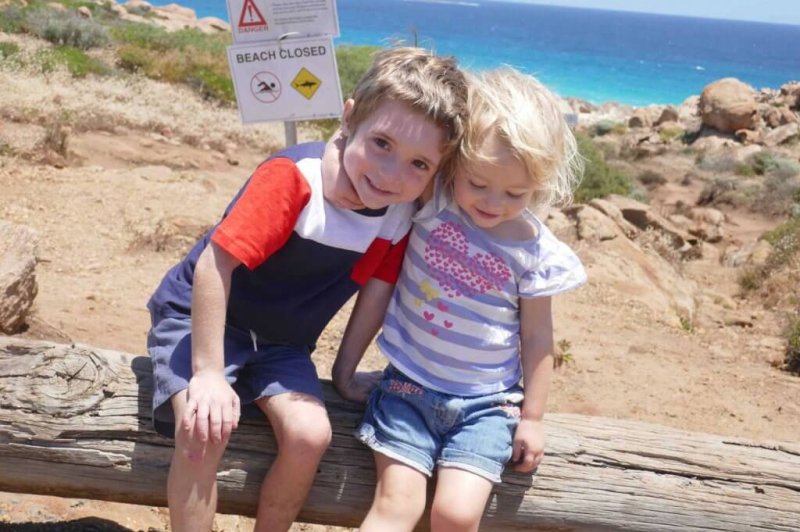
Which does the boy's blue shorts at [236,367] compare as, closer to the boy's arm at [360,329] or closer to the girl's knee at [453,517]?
the boy's arm at [360,329]

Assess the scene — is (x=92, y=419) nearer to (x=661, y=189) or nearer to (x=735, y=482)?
(x=735, y=482)

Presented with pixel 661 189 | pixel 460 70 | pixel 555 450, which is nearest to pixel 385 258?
pixel 460 70

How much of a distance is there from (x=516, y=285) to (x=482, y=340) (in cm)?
18

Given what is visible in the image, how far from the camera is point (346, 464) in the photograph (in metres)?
2.44

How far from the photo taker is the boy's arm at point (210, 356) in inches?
81.1

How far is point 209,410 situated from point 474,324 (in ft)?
2.51

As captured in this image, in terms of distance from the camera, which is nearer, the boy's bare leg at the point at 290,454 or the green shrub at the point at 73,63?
the boy's bare leg at the point at 290,454

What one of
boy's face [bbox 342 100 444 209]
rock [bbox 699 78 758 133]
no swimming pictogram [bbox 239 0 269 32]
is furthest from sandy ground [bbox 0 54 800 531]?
rock [bbox 699 78 758 133]

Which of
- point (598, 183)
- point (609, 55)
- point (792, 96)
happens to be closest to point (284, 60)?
point (598, 183)

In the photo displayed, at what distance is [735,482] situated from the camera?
104 inches

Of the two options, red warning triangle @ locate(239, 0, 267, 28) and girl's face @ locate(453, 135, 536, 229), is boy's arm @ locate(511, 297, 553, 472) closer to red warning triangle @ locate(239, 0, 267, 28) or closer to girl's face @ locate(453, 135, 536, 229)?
girl's face @ locate(453, 135, 536, 229)

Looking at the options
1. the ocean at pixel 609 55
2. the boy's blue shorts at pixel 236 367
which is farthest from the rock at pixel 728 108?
the ocean at pixel 609 55

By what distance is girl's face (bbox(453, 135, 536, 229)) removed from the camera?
7.23 ft

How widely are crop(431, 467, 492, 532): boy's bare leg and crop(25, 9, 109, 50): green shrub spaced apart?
1454 cm
